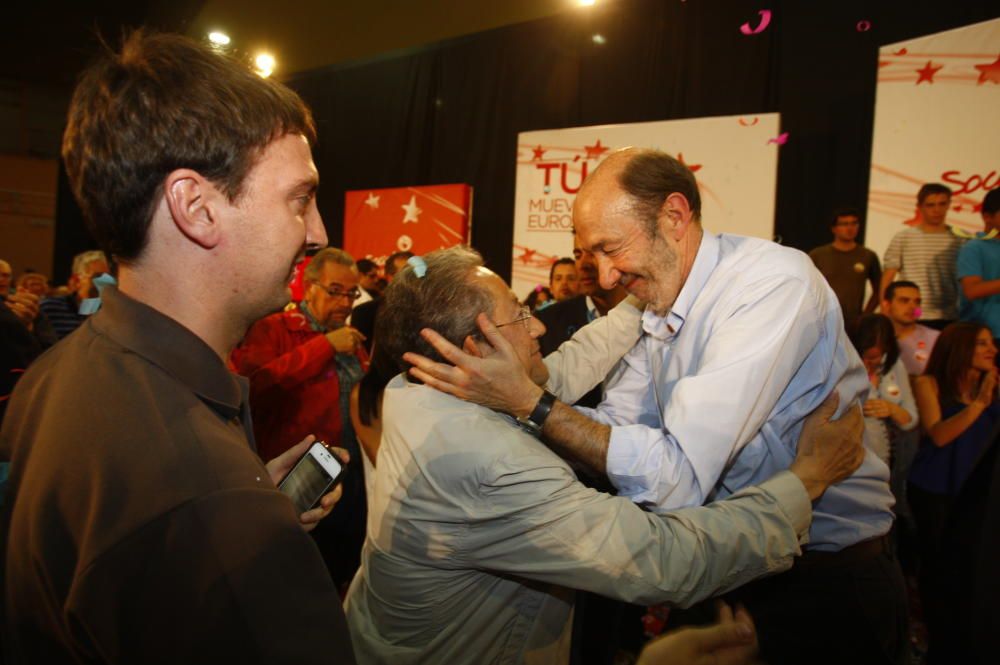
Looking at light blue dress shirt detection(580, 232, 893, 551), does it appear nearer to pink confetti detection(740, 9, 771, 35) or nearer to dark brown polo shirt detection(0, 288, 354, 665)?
dark brown polo shirt detection(0, 288, 354, 665)

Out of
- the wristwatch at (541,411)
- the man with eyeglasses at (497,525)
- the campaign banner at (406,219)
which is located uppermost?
the campaign banner at (406,219)

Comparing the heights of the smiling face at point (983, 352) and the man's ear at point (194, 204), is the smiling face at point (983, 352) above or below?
below

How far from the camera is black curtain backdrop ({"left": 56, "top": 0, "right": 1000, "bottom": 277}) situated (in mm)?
5559

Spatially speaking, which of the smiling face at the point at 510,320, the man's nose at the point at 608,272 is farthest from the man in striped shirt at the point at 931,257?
the smiling face at the point at 510,320

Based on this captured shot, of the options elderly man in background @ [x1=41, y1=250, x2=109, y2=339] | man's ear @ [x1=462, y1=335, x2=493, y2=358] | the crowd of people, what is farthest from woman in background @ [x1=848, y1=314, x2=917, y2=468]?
elderly man in background @ [x1=41, y1=250, x2=109, y2=339]

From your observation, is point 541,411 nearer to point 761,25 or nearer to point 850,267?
point 850,267

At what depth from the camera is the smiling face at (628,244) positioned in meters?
1.68

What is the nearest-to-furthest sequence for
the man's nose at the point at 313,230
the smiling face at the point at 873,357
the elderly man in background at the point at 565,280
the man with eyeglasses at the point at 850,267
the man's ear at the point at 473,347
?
the man's nose at the point at 313,230
the man's ear at the point at 473,347
the smiling face at the point at 873,357
the man with eyeglasses at the point at 850,267
the elderly man in background at the point at 565,280

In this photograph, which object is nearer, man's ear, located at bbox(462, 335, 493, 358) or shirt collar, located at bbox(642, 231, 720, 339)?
man's ear, located at bbox(462, 335, 493, 358)

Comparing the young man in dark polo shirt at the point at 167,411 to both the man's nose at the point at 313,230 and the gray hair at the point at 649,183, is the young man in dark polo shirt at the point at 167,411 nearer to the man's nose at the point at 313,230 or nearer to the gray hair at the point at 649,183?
the man's nose at the point at 313,230

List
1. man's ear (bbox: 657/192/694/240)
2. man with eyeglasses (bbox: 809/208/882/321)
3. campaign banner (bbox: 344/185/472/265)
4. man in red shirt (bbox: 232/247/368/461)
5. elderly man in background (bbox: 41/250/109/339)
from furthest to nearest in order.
A: campaign banner (bbox: 344/185/472/265)
man with eyeglasses (bbox: 809/208/882/321)
elderly man in background (bbox: 41/250/109/339)
man in red shirt (bbox: 232/247/368/461)
man's ear (bbox: 657/192/694/240)

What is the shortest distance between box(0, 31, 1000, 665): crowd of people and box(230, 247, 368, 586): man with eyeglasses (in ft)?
0.14

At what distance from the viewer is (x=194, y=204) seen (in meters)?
0.82

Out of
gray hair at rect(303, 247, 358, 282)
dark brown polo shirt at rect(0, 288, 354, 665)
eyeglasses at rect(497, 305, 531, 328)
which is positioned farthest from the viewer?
gray hair at rect(303, 247, 358, 282)
